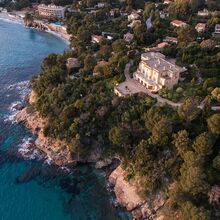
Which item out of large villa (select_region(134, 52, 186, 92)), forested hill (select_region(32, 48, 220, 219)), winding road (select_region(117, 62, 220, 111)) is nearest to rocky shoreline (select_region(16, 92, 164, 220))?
forested hill (select_region(32, 48, 220, 219))

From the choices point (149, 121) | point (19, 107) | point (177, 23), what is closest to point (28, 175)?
point (149, 121)

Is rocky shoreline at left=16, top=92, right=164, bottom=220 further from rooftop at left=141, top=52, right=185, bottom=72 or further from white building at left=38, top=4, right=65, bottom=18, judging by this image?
white building at left=38, top=4, right=65, bottom=18

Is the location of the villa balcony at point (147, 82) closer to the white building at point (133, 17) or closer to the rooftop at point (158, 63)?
the rooftop at point (158, 63)

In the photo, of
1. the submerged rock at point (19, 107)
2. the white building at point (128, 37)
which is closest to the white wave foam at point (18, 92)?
the submerged rock at point (19, 107)

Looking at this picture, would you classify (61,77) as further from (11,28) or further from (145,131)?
(11,28)

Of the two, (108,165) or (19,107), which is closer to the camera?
(108,165)

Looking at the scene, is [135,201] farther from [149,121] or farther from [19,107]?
[19,107]
